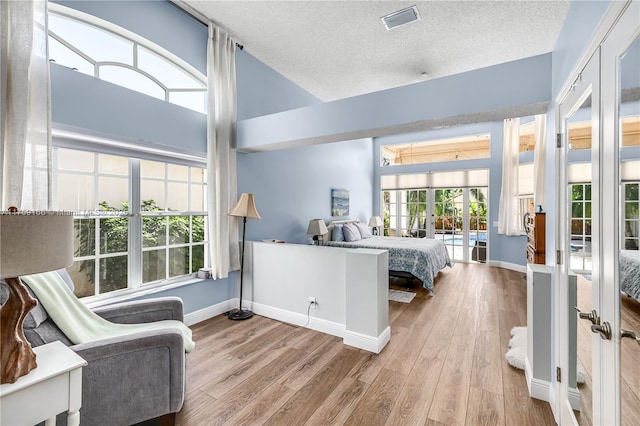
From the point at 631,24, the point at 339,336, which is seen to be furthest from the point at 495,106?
the point at 339,336

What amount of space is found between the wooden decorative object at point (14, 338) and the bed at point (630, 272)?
2.12m

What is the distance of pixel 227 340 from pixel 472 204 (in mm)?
5924

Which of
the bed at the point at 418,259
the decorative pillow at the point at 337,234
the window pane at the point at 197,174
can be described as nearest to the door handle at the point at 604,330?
the bed at the point at 418,259

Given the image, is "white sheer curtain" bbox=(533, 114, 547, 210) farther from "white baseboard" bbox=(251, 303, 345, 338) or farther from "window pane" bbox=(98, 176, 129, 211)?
"window pane" bbox=(98, 176, 129, 211)

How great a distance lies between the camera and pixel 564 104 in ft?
5.19

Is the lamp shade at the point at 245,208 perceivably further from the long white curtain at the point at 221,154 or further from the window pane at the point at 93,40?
the window pane at the point at 93,40

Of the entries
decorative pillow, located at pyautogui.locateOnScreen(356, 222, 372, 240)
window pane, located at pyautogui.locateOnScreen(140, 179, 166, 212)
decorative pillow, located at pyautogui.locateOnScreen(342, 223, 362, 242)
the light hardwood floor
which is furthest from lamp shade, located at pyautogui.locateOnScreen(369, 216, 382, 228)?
window pane, located at pyautogui.locateOnScreen(140, 179, 166, 212)

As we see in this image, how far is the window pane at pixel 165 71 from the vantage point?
9.42ft

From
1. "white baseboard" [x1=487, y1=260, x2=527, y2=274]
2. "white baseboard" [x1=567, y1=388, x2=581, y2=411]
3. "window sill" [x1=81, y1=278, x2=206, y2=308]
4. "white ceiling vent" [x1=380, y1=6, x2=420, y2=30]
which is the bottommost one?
"white baseboard" [x1=487, y1=260, x2=527, y2=274]

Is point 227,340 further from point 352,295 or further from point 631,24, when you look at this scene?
point 631,24

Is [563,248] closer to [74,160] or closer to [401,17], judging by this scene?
[401,17]

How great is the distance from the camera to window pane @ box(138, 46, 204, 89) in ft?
9.42

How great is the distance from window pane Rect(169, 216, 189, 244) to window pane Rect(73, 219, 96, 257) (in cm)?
71

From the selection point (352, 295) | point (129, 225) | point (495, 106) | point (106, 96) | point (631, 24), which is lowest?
point (352, 295)
